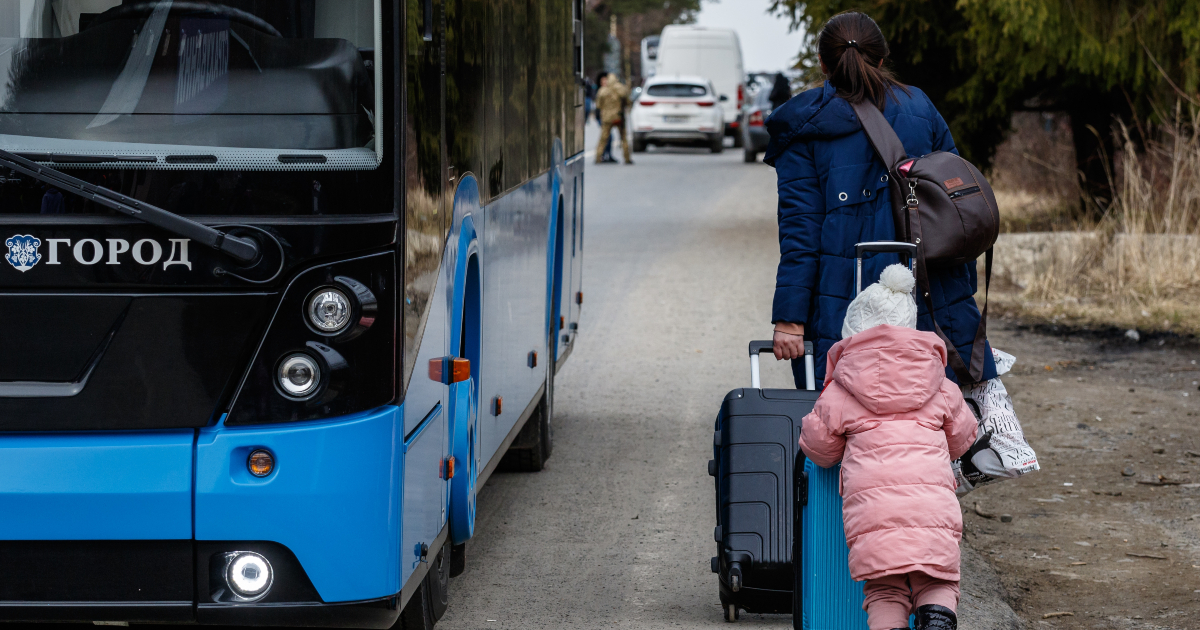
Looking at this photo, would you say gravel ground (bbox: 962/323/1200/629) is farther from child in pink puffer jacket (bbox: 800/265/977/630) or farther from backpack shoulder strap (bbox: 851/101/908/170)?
backpack shoulder strap (bbox: 851/101/908/170)

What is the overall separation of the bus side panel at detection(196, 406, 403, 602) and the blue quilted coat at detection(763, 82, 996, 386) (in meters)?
1.40

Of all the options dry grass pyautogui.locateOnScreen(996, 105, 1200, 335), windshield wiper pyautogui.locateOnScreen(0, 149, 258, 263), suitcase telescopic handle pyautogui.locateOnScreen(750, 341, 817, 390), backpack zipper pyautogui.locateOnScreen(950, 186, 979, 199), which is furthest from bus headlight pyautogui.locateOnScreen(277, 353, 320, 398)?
dry grass pyautogui.locateOnScreen(996, 105, 1200, 335)

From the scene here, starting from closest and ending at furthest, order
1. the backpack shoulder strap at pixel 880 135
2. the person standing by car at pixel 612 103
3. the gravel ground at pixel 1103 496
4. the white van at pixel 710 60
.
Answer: the backpack shoulder strap at pixel 880 135, the gravel ground at pixel 1103 496, the person standing by car at pixel 612 103, the white van at pixel 710 60

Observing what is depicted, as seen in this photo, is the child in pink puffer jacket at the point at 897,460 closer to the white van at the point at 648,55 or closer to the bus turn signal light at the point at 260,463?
the bus turn signal light at the point at 260,463

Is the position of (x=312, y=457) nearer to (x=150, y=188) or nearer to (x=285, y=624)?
(x=285, y=624)

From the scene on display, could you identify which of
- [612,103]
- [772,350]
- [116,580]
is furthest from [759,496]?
[612,103]

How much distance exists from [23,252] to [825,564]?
84.6 inches

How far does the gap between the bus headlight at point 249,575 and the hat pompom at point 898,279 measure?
5.62 ft

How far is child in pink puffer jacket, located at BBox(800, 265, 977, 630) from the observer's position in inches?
132

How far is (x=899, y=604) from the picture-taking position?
11.5ft

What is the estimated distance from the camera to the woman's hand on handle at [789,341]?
418 centimetres

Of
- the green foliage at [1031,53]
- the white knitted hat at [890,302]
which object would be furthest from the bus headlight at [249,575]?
the green foliage at [1031,53]

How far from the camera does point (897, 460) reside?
11.1 ft

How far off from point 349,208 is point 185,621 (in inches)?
41.0
